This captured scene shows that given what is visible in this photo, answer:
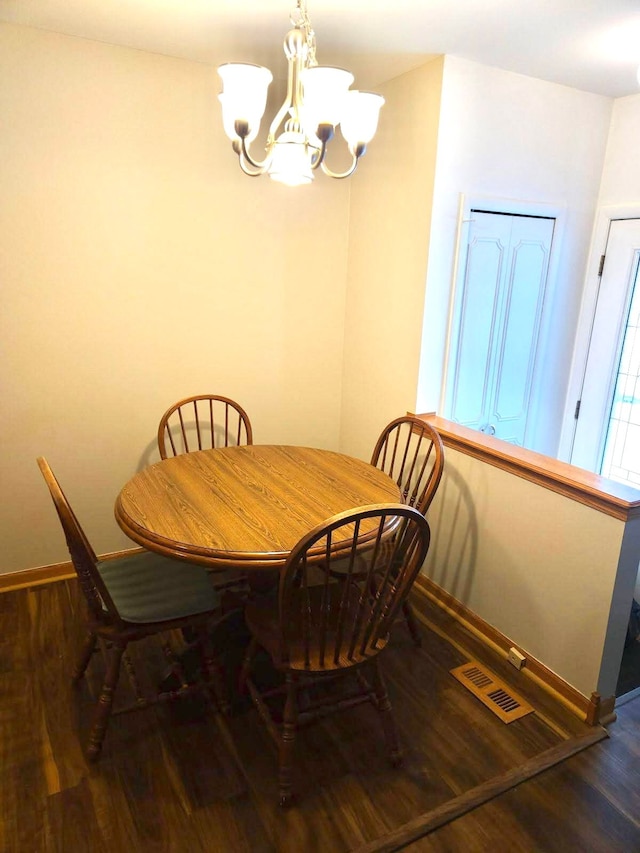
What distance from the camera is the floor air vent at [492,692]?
6.82ft

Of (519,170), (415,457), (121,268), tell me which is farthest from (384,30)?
(415,457)

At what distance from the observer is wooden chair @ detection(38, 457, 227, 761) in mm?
1696

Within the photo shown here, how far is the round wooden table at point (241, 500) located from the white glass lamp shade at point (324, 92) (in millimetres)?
1212

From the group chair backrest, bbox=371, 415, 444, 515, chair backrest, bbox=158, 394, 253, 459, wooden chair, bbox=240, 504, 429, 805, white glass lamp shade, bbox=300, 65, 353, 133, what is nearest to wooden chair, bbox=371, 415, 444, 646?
chair backrest, bbox=371, 415, 444, 515

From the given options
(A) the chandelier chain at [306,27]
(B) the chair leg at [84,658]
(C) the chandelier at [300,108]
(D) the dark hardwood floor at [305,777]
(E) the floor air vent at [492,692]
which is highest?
(A) the chandelier chain at [306,27]

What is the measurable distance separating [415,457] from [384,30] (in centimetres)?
167

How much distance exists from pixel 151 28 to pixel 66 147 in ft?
1.95

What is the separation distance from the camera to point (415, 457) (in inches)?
97.5

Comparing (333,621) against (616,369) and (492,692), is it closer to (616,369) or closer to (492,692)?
(492,692)

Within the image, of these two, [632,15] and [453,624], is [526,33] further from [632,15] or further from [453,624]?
[453,624]

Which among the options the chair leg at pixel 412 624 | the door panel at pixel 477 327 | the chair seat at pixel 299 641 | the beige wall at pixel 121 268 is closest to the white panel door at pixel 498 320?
the door panel at pixel 477 327

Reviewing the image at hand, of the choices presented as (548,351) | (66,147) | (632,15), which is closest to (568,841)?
(548,351)

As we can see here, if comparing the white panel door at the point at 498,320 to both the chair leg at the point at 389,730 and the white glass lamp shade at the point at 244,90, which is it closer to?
the white glass lamp shade at the point at 244,90

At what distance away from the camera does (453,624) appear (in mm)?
2580
